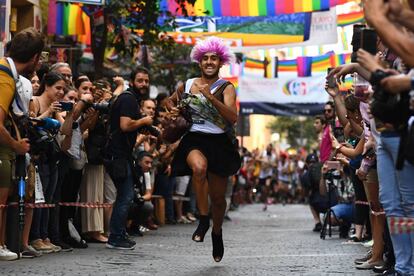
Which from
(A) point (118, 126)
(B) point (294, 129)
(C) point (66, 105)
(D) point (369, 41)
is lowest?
(B) point (294, 129)

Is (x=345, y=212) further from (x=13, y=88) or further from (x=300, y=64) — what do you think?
(x=300, y=64)

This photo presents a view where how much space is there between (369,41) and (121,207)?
610cm

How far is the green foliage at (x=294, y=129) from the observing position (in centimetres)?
8320

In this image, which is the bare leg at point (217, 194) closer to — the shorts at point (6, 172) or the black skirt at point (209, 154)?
the black skirt at point (209, 154)

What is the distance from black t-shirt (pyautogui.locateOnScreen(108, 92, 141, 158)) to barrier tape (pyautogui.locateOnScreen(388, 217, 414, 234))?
4.81m

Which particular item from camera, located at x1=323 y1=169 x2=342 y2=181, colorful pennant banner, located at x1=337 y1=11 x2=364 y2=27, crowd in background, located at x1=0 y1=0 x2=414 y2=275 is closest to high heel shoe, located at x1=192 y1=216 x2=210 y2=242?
crowd in background, located at x1=0 y1=0 x2=414 y2=275

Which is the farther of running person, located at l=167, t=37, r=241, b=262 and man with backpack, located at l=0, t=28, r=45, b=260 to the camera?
running person, located at l=167, t=37, r=241, b=262

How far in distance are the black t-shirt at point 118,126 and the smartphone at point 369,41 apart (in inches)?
229

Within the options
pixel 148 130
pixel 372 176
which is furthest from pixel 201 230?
pixel 148 130

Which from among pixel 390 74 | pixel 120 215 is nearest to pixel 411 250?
pixel 390 74

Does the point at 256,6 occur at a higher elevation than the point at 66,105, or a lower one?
higher

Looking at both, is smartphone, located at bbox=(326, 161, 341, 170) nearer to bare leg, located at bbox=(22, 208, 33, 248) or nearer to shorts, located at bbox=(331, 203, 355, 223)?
shorts, located at bbox=(331, 203, 355, 223)

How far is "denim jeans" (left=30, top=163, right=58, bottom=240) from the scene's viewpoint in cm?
1088

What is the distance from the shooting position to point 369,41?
6.26 meters
